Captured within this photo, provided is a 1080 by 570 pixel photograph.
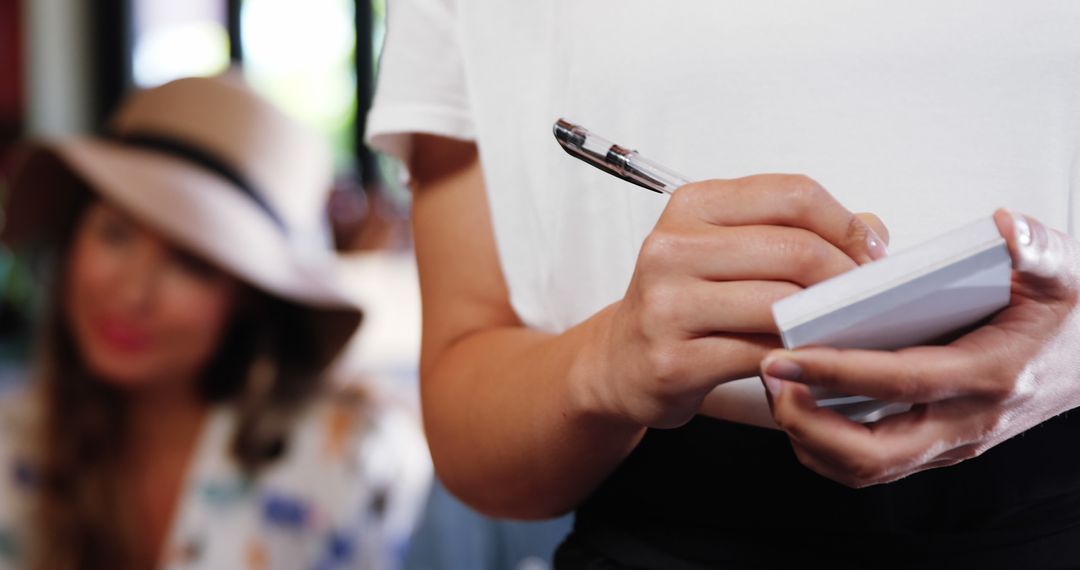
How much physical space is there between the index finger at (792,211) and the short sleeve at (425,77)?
0.81ft

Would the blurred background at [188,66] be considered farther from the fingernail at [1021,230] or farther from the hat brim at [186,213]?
the fingernail at [1021,230]

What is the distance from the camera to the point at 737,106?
0.52m

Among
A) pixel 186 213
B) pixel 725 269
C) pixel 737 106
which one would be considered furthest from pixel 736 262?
pixel 186 213

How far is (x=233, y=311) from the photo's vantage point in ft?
5.37

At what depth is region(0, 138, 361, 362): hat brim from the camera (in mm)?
1500

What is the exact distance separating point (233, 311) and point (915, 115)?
4.24 feet

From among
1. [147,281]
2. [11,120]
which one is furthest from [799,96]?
[11,120]

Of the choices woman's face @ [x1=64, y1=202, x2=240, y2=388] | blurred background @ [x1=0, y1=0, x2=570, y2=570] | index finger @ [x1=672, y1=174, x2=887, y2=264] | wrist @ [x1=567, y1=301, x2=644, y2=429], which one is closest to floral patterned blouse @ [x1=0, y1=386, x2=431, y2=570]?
woman's face @ [x1=64, y1=202, x2=240, y2=388]

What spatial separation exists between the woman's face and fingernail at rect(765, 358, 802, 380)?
1290mm

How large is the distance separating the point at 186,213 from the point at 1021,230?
1.30 m

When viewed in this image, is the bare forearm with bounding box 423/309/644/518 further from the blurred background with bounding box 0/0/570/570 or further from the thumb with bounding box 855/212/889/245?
the blurred background with bounding box 0/0/570/570

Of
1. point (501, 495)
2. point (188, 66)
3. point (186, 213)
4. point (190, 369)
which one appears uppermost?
point (501, 495)

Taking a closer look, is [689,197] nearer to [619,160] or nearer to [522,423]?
[619,160]

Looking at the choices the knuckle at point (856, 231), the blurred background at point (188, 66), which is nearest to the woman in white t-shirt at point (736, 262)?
the knuckle at point (856, 231)
